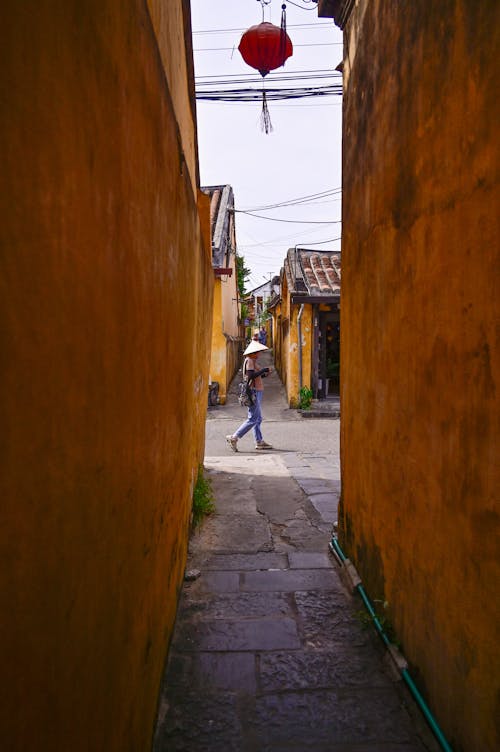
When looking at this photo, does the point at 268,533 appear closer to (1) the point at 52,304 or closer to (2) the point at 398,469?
(2) the point at 398,469

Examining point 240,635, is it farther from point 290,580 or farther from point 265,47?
point 265,47

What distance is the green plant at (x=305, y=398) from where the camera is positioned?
14164 millimetres

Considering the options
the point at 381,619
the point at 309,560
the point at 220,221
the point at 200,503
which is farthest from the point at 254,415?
the point at 220,221

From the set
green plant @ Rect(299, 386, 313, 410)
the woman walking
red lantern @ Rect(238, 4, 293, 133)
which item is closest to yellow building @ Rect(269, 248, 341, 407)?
green plant @ Rect(299, 386, 313, 410)

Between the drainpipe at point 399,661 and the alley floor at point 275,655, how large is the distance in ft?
0.25

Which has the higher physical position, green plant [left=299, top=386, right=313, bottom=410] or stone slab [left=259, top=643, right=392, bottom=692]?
green plant [left=299, top=386, right=313, bottom=410]

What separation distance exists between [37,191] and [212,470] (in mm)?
6596

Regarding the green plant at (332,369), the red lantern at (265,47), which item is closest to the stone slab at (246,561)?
the red lantern at (265,47)

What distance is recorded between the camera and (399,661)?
257 centimetres

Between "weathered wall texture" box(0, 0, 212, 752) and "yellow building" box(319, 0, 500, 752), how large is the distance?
1.19m

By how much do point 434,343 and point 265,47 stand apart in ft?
16.6

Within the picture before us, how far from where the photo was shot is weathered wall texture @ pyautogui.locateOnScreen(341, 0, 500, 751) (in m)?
1.76

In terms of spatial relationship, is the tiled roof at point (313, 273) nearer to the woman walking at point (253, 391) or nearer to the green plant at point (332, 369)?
the green plant at point (332, 369)

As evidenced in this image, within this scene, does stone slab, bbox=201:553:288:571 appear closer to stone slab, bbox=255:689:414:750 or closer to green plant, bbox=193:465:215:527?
green plant, bbox=193:465:215:527
